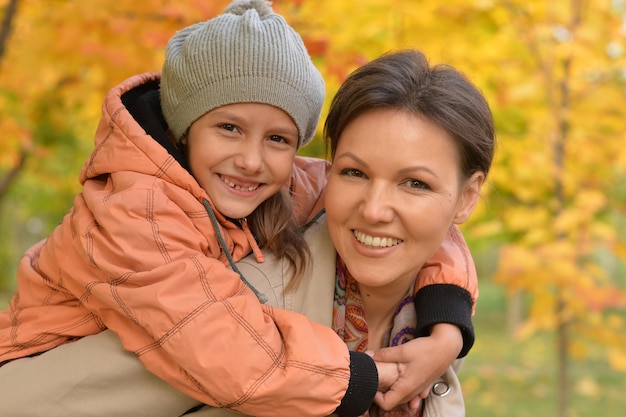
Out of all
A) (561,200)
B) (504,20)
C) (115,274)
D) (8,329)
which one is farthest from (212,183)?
(561,200)

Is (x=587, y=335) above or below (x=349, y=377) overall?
above

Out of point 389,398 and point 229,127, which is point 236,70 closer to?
point 229,127

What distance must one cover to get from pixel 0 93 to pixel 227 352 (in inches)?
184

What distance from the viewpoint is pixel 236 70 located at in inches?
90.3

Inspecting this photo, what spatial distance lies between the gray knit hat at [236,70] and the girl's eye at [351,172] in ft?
0.97

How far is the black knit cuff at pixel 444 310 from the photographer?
227 cm

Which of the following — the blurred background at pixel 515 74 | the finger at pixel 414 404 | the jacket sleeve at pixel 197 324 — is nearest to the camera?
the jacket sleeve at pixel 197 324

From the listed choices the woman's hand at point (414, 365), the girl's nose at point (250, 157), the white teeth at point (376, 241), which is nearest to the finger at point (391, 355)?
the woman's hand at point (414, 365)

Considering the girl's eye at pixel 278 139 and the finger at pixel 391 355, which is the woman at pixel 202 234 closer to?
the girl's eye at pixel 278 139

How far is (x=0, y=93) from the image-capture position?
589 cm

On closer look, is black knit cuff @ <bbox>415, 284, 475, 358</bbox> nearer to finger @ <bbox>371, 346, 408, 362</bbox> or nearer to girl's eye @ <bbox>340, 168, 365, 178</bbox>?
finger @ <bbox>371, 346, 408, 362</bbox>

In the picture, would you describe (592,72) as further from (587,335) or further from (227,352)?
(227,352)

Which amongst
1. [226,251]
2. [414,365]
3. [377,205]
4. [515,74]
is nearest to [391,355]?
[414,365]

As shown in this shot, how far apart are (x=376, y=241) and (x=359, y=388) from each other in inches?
15.7
